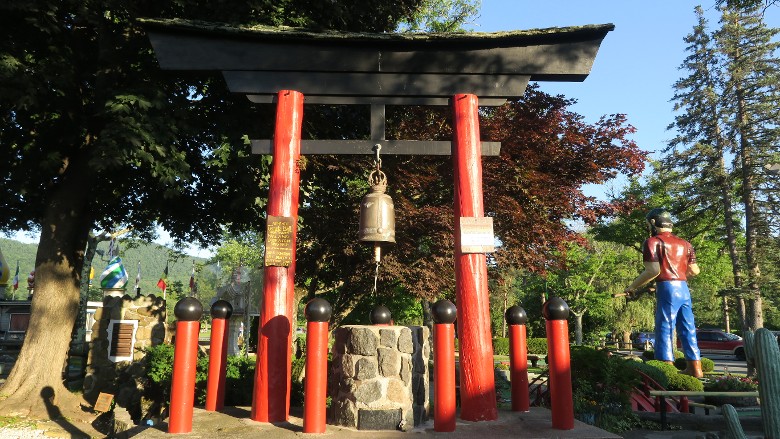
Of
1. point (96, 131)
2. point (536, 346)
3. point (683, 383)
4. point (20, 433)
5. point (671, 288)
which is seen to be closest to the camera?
point (671, 288)

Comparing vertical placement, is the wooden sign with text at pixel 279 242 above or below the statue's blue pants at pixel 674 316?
above

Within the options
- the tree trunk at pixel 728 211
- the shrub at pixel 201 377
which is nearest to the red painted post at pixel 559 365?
the shrub at pixel 201 377

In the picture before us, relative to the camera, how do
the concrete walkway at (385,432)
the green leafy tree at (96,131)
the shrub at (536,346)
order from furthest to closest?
the shrub at (536,346) < the green leafy tree at (96,131) < the concrete walkway at (385,432)

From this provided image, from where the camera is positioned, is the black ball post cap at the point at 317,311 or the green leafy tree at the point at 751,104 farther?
the green leafy tree at the point at 751,104

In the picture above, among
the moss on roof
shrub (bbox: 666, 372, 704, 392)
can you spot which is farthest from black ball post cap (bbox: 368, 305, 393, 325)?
shrub (bbox: 666, 372, 704, 392)

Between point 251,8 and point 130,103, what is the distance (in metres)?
2.52

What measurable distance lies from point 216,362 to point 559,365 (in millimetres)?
4198

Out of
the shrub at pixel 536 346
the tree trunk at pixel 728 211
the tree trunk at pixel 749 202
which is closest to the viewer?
the tree trunk at pixel 749 202

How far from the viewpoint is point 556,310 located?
18.4 feet

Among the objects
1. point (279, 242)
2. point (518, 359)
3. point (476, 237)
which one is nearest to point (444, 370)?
point (518, 359)

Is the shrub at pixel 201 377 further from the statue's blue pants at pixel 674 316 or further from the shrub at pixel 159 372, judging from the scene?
the statue's blue pants at pixel 674 316

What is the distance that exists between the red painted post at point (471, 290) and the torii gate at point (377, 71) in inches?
0.7

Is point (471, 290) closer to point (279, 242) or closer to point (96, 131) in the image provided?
point (279, 242)

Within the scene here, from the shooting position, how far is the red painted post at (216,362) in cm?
656
